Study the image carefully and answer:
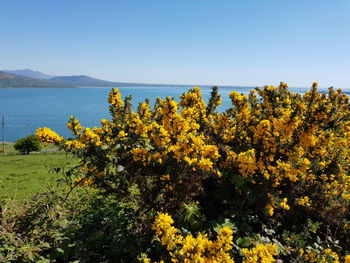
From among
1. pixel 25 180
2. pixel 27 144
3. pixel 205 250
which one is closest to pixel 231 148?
pixel 205 250

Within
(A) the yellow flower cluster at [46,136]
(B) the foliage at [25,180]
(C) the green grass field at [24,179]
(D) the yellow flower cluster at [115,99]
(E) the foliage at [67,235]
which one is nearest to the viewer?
(A) the yellow flower cluster at [46,136]

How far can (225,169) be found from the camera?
192 inches

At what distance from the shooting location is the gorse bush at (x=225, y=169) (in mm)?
3887

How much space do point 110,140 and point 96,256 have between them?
186 cm

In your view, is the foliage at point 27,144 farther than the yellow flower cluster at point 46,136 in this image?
Yes

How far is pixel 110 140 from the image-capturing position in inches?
160

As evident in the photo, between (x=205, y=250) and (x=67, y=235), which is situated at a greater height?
(x=205, y=250)

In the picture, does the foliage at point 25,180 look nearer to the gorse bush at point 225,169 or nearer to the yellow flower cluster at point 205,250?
the gorse bush at point 225,169

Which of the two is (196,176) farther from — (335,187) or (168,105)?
(335,187)

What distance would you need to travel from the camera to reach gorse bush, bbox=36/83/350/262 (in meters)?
3.89

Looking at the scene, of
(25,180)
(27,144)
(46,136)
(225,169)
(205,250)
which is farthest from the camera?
(27,144)

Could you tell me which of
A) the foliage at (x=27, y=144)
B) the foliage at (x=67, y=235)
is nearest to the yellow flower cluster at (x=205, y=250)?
the foliage at (x=67, y=235)

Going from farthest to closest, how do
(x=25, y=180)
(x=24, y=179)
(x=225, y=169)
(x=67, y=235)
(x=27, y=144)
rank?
(x=27, y=144), (x=24, y=179), (x=25, y=180), (x=225, y=169), (x=67, y=235)

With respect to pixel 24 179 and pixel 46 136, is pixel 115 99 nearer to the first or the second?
pixel 46 136
